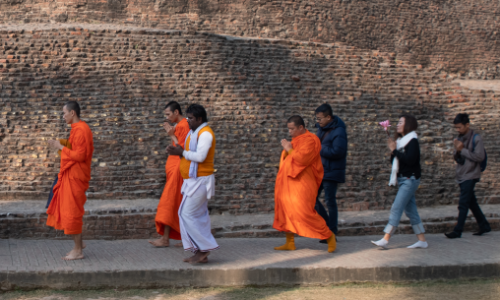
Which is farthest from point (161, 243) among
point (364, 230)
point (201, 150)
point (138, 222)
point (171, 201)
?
point (364, 230)

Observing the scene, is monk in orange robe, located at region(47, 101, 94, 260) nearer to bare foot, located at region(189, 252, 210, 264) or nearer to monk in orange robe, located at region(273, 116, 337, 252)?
bare foot, located at region(189, 252, 210, 264)

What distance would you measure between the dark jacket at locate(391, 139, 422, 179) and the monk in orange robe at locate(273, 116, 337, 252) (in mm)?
850

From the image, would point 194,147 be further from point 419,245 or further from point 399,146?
point 419,245

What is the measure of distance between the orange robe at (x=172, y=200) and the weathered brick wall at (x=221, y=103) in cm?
188

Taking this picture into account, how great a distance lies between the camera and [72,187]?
461cm

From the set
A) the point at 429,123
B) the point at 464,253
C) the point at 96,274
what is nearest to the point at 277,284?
the point at 96,274

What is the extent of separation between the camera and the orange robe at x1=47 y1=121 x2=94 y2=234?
4574 mm

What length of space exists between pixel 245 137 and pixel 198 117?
424 cm

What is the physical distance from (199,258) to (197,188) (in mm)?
647

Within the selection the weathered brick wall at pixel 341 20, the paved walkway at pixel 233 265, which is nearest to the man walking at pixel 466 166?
the paved walkway at pixel 233 265

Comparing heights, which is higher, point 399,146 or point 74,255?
point 399,146

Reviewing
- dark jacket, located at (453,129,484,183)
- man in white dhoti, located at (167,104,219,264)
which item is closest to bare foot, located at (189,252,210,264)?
man in white dhoti, located at (167,104,219,264)

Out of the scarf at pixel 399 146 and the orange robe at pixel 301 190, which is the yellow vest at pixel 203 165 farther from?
the scarf at pixel 399 146

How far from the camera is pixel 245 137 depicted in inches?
347
